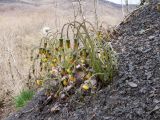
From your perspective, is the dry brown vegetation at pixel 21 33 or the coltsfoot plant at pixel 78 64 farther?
the dry brown vegetation at pixel 21 33

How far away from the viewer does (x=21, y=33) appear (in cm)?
Answer: 1072

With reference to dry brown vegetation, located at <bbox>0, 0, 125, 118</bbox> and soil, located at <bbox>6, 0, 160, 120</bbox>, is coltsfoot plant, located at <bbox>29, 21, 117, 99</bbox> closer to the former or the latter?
soil, located at <bbox>6, 0, 160, 120</bbox>

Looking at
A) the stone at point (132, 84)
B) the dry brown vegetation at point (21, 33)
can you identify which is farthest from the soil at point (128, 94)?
the dry brown vegetation at point (21, 33)

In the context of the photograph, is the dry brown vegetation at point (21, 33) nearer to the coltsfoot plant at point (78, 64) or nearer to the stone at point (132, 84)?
the coltsfoot plant at point (78, 64)

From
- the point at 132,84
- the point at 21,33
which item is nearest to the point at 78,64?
the point at 132,84

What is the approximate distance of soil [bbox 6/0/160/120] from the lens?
9.05 feet

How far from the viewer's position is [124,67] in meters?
3.25

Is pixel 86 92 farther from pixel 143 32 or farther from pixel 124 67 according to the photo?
pixel 143 32

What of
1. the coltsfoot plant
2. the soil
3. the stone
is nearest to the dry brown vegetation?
the soil

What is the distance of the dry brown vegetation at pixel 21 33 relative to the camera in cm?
776

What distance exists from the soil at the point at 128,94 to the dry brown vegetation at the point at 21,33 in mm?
871

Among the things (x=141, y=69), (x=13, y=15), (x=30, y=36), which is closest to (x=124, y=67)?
(x=141, y=69)

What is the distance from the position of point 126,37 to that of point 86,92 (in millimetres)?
901

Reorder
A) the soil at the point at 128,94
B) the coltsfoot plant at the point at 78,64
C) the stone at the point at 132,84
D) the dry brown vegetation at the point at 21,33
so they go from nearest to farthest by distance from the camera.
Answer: the soil at the point at 128,94, the stone at the point at 132,84, the coltsfoot plant at the point at 78,64, the dry brown vegetation at the point at 21,33
